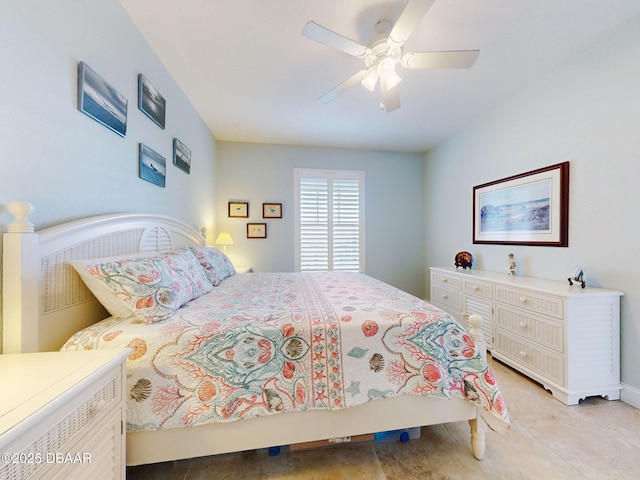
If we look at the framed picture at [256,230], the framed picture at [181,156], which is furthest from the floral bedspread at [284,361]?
the framed picture at [256,230]

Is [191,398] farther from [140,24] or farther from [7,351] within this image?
[140,24]

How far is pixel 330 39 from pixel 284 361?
1.79 m

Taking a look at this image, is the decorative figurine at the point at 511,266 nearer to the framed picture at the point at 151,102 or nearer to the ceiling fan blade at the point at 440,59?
the ceiling fan blade at the point at 440,59

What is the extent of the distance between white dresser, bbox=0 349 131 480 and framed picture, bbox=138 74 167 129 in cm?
173

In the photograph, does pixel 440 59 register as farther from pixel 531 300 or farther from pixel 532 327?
pixel 532 327

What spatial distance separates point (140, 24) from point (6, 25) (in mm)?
1071

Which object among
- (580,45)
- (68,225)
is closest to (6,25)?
(68,225)

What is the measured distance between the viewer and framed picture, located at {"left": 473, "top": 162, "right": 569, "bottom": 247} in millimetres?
2207

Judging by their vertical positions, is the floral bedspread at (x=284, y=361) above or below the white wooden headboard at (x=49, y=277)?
below

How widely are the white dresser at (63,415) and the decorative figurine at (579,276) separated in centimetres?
287

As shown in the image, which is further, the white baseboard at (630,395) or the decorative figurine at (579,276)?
the decorative figurine at (579,276)

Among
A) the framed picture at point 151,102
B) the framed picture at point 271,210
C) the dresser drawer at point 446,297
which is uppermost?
the framed picture at point 151,102

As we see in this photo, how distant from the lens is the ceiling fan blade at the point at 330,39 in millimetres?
1441

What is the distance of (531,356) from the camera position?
2.04m
